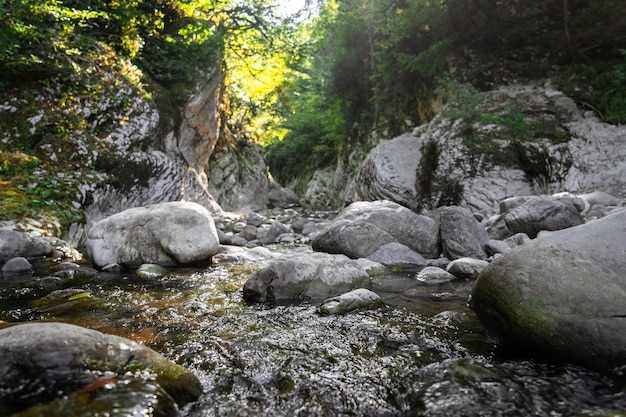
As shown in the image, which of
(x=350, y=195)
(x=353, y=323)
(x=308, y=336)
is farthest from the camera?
(x=350, y=195)

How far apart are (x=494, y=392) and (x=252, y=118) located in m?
20.7

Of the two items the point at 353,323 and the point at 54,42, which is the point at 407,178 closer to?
the point at 353,323

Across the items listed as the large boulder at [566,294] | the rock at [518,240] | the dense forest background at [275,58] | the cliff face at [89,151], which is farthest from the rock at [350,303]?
the dense forest background at [275,58]

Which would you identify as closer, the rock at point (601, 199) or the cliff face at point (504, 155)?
the rock at point (601, 199)

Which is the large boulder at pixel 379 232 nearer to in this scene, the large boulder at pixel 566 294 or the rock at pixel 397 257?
the rock at pixel 397 257

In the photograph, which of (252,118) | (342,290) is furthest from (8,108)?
(252,118)

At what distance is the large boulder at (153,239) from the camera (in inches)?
231

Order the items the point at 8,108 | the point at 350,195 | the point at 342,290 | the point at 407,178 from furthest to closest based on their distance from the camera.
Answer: the point at 350,195 → the point at 407,178 → the point at 8,108 → the point at 342,290

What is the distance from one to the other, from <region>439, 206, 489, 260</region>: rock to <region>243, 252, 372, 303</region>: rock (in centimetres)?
231

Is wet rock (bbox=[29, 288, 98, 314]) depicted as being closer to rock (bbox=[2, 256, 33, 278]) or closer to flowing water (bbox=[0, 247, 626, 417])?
flowing water (bbox=[0, 247, 626, 417])

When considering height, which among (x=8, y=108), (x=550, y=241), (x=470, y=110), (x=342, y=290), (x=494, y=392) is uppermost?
(x=470, y=110)

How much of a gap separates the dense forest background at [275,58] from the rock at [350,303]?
19.3 ft

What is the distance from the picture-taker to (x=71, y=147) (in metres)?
8.62

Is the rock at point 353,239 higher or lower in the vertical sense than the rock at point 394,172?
lower
